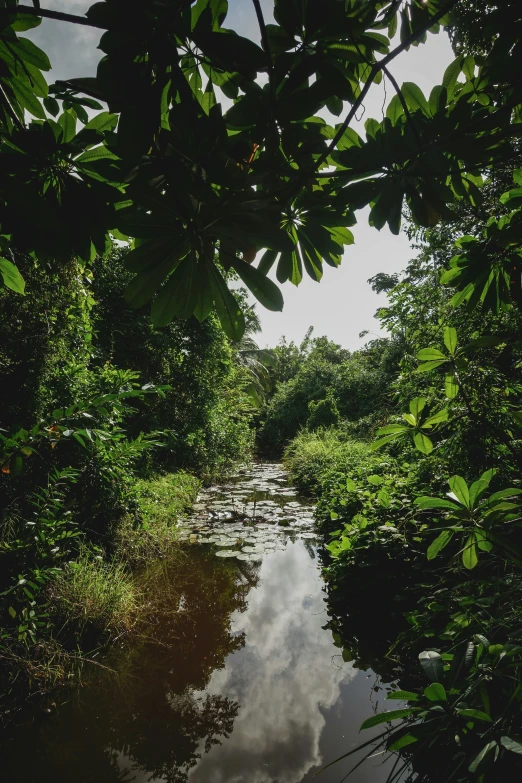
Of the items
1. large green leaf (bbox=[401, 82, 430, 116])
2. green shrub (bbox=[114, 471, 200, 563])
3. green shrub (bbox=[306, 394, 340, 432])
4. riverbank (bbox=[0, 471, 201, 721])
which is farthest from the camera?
green shrub (bbox=[306, 394, 340, 432])

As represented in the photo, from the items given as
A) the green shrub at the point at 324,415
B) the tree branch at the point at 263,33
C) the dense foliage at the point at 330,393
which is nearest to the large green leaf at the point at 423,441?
the tree branch at the point at 263,33

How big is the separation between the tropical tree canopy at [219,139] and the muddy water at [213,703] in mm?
2027

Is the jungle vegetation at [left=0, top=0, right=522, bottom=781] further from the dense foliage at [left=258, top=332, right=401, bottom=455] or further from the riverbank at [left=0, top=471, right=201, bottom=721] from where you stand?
the dense foliage at [left=258, top=332, right=401, bottom=455]

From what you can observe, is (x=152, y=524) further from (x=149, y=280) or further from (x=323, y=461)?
(x=323, y=461)

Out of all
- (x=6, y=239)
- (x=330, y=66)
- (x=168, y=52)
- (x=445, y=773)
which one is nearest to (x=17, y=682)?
(x=445, y=773)

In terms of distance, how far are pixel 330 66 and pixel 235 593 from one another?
3486 millimetres

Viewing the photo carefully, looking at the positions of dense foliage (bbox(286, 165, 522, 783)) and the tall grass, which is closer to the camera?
dense foliage (bbox(286, 165, 522, 783))

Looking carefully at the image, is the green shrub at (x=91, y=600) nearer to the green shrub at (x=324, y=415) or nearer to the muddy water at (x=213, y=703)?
the muddy water at (x=213, y=703)

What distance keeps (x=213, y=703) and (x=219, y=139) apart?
8.46 feet

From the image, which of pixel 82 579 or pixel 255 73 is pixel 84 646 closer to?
pixel 82 579

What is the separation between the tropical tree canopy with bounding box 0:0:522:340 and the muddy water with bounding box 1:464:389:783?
2027mm

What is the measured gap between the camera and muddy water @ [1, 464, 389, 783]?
61.7 inches

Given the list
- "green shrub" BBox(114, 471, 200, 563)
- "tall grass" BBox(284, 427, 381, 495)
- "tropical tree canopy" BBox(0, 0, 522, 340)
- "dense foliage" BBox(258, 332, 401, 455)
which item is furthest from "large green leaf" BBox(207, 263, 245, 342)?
Result: "dense foliage" BBox(258, 332, 401, 455)

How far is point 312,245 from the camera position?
945mm
